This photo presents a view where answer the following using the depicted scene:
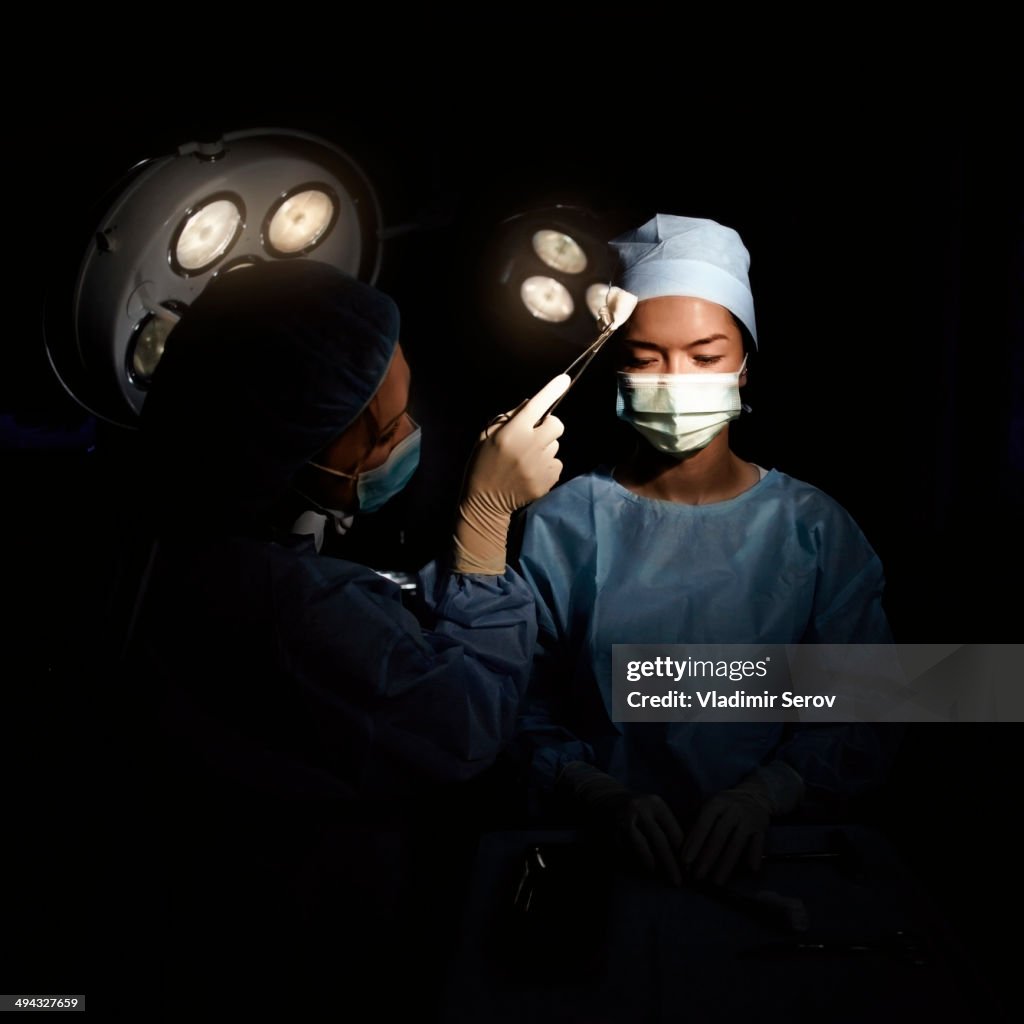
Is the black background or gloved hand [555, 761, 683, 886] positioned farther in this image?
the black background

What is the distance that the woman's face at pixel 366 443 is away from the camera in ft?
5.91

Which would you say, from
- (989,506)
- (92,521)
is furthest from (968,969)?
(92,521)

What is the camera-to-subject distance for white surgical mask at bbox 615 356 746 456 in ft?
6.55

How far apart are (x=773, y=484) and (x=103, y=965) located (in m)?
1.74

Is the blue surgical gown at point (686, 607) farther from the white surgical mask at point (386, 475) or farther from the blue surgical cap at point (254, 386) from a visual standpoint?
the blue surgical cap at point (254, 386)

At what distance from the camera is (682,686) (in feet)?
6.60

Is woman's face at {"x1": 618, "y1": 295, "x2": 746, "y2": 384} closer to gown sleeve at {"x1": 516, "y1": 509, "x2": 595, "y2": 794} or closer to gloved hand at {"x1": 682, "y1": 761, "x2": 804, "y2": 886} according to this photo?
gown sleeve at {"x1": 516, "y1": 509, "x2": 595, "y2": 794}

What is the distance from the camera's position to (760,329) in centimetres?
255

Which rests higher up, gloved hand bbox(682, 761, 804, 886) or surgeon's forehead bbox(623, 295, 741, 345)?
surgeon's forehead bbox(623, 295, 741, 345)

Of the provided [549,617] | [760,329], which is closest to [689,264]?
[760,329]

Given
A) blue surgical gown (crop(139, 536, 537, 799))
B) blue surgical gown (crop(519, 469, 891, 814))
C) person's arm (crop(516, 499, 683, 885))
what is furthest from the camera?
blue surgical gown (crop(519, 469, 891, 814))

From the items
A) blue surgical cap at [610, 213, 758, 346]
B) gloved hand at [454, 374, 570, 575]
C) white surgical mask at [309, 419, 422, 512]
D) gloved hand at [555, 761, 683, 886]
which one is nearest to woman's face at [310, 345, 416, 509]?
white surgical mask at [309, 419, 422, 512]

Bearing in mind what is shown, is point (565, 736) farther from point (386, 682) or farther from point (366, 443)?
point (366, 443)

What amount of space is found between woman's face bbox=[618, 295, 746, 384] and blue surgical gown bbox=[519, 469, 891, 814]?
0.35m
